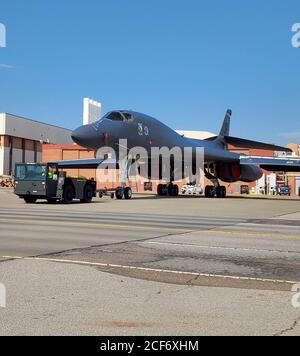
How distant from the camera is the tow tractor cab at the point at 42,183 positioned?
84.1 ft

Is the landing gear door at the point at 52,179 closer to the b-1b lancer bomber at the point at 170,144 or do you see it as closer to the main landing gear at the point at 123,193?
the b-1b lancer bomber at the point at 170,144

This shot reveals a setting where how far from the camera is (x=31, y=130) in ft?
363

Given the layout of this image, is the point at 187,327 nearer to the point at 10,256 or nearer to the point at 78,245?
A: the point at 10,256

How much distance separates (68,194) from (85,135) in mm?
3321

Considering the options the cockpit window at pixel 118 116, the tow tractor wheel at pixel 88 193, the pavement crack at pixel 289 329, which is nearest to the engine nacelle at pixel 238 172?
the cockpit window at pixel 118 116

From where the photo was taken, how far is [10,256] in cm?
823

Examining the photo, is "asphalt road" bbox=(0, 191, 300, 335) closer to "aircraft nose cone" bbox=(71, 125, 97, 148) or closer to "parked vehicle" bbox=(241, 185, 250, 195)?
"aircraft nose cone" bbox=(71, 125, 97, 148)

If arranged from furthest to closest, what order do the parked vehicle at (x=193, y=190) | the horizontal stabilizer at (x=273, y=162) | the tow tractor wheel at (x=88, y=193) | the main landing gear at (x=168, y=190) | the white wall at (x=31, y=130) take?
the white wall at (x=31, y=130) → the parked vehicle at (x=193, y=190) → the main landing gear at (x=168, y=190) → the horizontal stabilizer at (x=273, y=162) → the tow tractor wheel at (x=88, y=193)

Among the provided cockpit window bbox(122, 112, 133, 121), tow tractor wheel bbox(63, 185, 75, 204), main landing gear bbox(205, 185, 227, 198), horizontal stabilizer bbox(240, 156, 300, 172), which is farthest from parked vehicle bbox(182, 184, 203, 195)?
tow tractor wheel bbox(63, 185, 75, 204)

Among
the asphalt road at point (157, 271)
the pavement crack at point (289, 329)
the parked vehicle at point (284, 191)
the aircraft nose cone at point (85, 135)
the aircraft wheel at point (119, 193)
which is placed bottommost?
the pavement crack at point (289, 329)

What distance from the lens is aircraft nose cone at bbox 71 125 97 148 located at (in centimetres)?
2661

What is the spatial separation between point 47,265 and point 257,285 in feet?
10.1

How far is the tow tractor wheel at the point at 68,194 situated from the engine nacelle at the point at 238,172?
14.4 m
